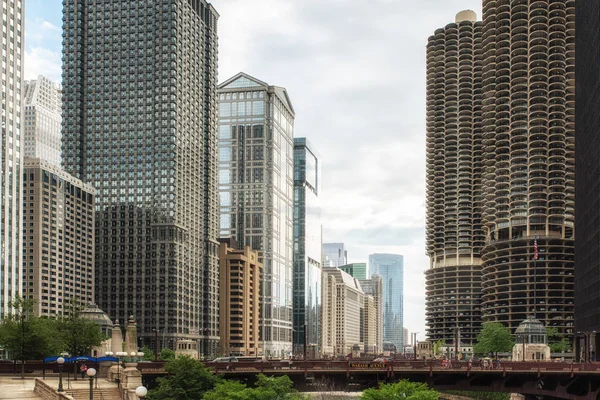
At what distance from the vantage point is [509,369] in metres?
104

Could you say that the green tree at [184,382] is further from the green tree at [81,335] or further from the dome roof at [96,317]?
the dome roof at [96,317]

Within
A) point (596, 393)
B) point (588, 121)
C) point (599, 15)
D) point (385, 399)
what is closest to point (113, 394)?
point (385, 399)

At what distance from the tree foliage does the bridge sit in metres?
9.02

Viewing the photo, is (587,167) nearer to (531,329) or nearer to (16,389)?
(531,329)

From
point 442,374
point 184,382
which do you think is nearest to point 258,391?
point 184,382

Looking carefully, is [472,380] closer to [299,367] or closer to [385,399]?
[299,367]

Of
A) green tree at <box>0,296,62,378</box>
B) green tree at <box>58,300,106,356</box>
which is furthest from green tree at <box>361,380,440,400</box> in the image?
green tree at <box>58,300,106,356</box>

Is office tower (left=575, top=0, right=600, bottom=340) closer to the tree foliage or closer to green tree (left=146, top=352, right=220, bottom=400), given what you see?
the tree foliage

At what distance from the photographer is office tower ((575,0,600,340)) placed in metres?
157

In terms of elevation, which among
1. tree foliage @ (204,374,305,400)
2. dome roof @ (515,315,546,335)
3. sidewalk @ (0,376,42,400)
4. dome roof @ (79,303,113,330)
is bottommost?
dome roof @ (515,315,546,335)

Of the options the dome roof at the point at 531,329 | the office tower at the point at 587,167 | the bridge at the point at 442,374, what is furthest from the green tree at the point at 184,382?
the dome roof at the point at 531,329

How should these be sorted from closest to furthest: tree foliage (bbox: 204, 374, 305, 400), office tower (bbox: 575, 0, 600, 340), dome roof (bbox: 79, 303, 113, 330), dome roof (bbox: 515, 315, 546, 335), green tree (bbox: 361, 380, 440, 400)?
green tree (bbox: 361, 380, 440, 400) → tree foliage (bbox: 204, 374, 305, 400) → dome roof (bbox: 79, 303, 113, 330) → office tower (bbox: 575, 0, 600, 340) → dome roof (bbox: 515, 315, 546, 335)

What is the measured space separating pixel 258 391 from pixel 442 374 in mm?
27279

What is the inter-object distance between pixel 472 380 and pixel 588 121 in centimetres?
7509
